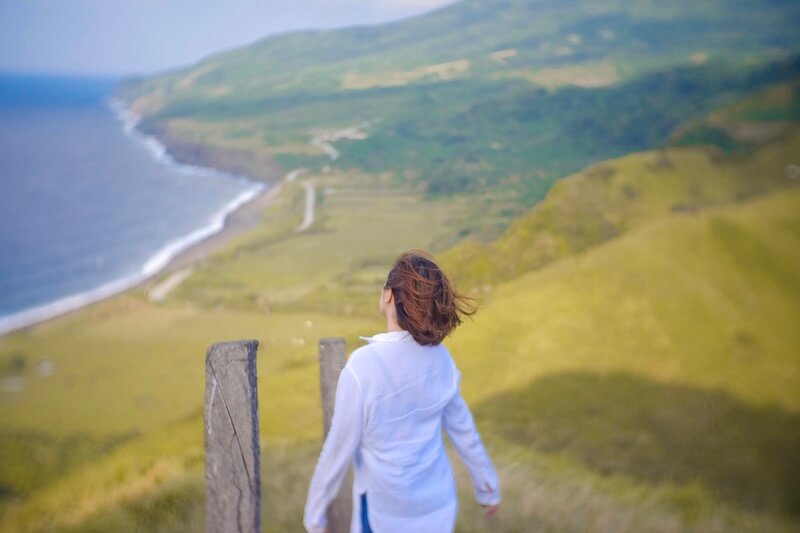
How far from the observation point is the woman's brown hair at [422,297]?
1746mm

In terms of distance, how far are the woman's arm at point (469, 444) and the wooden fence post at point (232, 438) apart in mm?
604

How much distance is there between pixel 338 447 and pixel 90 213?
112ft

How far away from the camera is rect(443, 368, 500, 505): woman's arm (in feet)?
6.50

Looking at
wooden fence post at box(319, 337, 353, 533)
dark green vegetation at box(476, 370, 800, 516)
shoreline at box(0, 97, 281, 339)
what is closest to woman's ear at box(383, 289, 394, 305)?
wooden fence post at box(319, 337, 353, 533)

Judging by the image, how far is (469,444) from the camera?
2.04 metres

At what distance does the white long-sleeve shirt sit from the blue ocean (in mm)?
20056

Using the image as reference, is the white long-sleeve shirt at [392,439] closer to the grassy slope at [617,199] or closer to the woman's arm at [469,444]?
the woman's arm at [469,444]

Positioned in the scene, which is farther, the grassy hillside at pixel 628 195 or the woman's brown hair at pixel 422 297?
the grassy hillside at pixel 628 195

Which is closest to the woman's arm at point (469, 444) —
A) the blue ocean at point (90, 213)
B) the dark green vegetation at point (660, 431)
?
the dark green vegetation at point (660, 431)

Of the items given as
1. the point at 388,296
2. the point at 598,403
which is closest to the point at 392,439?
the point at 388,296

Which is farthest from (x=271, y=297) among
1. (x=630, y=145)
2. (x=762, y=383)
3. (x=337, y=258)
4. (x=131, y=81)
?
(x=131, y=81)

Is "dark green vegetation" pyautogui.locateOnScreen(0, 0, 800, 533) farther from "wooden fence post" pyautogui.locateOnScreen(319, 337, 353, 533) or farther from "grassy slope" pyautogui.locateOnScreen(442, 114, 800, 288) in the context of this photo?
"wooden fence post" pyautogui.locateOnScreen(319, 337, 353, 533)

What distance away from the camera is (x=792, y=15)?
102 ft

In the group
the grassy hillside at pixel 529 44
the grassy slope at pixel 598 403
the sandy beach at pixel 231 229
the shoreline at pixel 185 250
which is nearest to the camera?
the grassy slope at pixel 598 403
